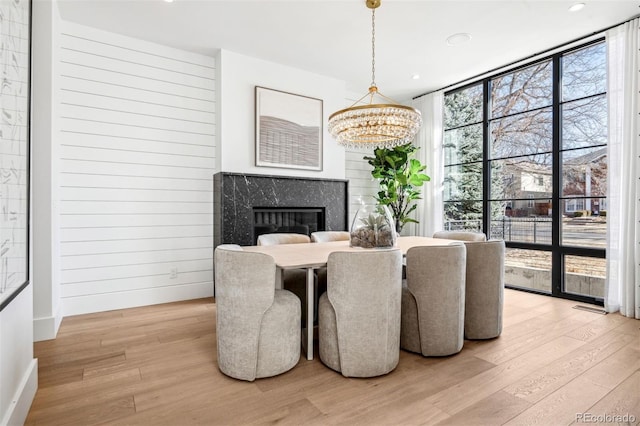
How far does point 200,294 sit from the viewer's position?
4.23 metres

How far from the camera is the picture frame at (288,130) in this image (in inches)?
171

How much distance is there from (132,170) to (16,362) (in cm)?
257

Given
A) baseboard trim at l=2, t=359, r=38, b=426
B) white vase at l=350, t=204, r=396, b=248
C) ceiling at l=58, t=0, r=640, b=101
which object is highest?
ceiling at l=58, t=0, r=640, b=101

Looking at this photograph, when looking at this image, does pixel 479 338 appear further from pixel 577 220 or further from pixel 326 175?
pixel 326 175

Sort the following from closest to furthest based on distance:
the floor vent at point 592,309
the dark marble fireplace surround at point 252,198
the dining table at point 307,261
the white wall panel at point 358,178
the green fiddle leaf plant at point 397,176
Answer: the dining table at point 307,261 < the floor vent at point 592,309 < the dark marble fireplace surround at point 252,198 < the green fiddle leaf plant at point 397,176 < the white wall panel at point 358,178

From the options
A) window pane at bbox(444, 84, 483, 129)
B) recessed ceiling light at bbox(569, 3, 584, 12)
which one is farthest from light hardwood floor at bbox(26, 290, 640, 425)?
window pane at bbox(444, 84, 483, 129)

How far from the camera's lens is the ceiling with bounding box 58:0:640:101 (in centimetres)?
318

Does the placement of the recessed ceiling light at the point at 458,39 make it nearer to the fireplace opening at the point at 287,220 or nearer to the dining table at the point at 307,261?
the dining table at the point at 307,261

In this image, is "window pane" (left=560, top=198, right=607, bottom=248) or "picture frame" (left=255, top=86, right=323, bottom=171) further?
"picture frame" (left=255, top=86, right=323, bottom=171)

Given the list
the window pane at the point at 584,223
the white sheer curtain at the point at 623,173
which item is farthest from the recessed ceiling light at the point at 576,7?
the window pane at the point at 584,223

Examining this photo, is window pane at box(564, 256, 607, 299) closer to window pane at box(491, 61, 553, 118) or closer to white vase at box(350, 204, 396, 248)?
window pane at box(491, 61, 553, 118)

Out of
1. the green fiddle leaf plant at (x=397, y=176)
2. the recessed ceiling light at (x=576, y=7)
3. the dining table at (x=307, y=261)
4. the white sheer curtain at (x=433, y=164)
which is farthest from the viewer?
the white sheer curtain at (x=433, y=164)

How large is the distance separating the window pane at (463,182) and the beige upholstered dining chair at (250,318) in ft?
12.9

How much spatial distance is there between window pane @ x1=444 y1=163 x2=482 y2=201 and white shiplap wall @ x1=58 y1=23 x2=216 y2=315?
11.9 ft
